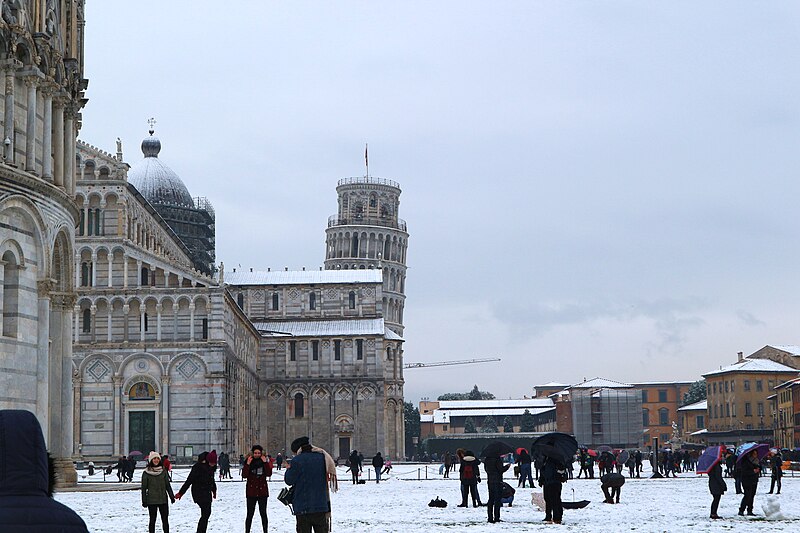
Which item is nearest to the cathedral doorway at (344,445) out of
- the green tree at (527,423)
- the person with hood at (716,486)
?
the green tree at (527,423)

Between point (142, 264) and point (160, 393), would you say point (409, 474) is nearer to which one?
point (160, 393)

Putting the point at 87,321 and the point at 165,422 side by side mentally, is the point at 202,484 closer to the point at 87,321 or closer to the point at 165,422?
the point at 165,422

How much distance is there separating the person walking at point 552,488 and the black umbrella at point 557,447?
19cm

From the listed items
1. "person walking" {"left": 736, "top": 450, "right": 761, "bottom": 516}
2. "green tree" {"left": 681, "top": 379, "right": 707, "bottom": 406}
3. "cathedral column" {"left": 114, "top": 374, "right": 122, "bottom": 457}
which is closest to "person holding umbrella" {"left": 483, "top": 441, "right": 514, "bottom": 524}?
"person walking" {"left": 736, "top": 450, "right": 761, "bottom": 516}

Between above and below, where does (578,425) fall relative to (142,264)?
below

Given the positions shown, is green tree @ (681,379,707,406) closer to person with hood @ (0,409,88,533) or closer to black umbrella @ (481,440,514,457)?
black umbrella @ (481,440,514,457)

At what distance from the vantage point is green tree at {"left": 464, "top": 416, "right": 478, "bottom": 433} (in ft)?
443

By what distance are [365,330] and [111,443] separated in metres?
28.0

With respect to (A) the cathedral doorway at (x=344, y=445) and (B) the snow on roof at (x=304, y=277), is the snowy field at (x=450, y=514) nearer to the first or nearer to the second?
(A) the cathedral doorway at (x=344, y=445)

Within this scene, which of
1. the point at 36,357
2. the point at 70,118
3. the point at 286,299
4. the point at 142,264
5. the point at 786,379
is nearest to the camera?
the point at 36,357

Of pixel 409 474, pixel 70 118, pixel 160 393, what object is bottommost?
pixel 409 474

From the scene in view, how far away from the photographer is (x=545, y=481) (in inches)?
880

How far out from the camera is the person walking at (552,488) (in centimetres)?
2194

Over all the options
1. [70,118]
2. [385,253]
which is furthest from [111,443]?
[385,253]
